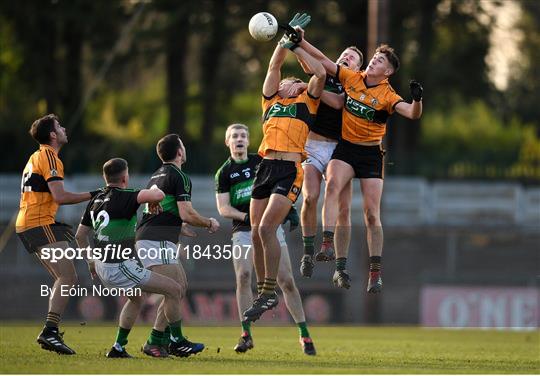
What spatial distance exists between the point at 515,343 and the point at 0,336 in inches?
279

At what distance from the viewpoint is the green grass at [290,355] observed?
11.3 metres

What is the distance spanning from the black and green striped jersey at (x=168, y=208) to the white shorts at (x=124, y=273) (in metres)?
0.56

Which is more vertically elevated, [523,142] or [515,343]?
[523,142]

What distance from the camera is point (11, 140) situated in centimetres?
3148

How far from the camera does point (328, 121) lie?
13.3 meters

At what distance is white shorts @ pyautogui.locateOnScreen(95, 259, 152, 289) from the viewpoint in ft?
39.4

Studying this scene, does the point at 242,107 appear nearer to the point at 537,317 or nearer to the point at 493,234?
the point at 493,234

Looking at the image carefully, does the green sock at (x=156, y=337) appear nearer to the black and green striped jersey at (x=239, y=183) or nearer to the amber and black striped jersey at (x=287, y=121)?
the black and green striped jersey at (x=239, y=183)

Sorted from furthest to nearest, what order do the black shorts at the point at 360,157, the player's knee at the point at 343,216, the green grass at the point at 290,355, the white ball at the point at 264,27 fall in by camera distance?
the player's knee at the point at 343,216 < the black shorts at the point at 360,157 < the white ball at the point at 264,27 < the green grass at the point at 290,355

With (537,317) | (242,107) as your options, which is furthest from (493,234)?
(242,107)

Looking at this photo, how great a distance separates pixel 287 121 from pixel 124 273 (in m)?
2.23

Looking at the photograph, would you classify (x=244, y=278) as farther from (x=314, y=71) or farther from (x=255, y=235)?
(x=314, y=71)

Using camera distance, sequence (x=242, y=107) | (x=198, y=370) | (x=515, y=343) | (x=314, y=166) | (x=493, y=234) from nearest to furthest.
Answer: (x=198, y=370)
(x=314, y=166)
(x=515, y=343)
(x=493, y=234)
(x=242, y=107)

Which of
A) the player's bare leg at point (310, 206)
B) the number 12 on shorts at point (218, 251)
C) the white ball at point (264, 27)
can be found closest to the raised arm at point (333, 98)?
the player's bare leg at point (310, 206)
